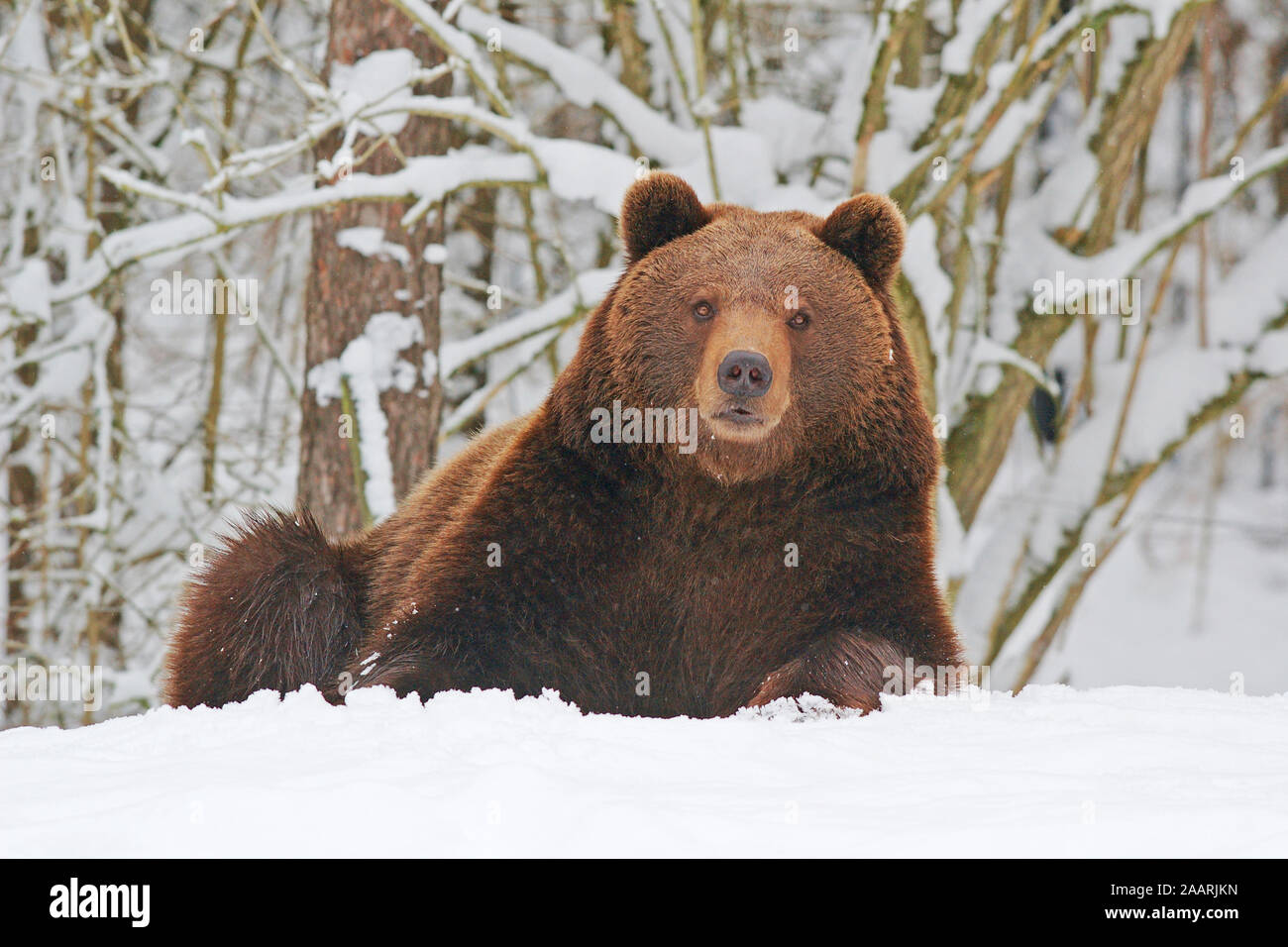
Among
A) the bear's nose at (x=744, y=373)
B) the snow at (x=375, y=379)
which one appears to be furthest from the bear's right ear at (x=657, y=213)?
the snow at (x=375, y=379)

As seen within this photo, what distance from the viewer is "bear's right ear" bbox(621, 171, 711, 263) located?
15.5 ft

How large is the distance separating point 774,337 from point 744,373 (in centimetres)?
31

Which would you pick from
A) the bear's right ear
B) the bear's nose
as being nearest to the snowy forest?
the bear's right ear

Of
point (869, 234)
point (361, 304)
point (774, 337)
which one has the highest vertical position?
point (361, 304)

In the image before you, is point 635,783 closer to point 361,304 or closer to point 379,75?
point 361,304

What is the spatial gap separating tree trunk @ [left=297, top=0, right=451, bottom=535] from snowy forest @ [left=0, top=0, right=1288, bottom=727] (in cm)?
2

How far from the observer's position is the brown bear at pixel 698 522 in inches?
167

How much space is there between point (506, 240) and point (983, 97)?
572 centimetres

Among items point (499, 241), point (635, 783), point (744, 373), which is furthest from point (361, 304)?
point (499, 241)

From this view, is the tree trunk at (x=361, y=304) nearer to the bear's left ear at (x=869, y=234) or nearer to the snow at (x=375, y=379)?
the snow at (x=375, y=379)

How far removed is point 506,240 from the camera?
1198 centimetres

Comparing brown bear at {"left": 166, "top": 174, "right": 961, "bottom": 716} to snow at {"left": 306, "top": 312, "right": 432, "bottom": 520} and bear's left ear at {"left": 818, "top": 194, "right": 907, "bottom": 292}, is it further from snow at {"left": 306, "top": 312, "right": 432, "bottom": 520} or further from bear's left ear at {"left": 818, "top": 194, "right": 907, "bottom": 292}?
snow at {"left": 306, "top": 312, "right": 432, "bottom": 520}

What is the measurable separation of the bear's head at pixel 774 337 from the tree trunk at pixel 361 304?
233 centimetres

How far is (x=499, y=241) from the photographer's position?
38.9 ft
